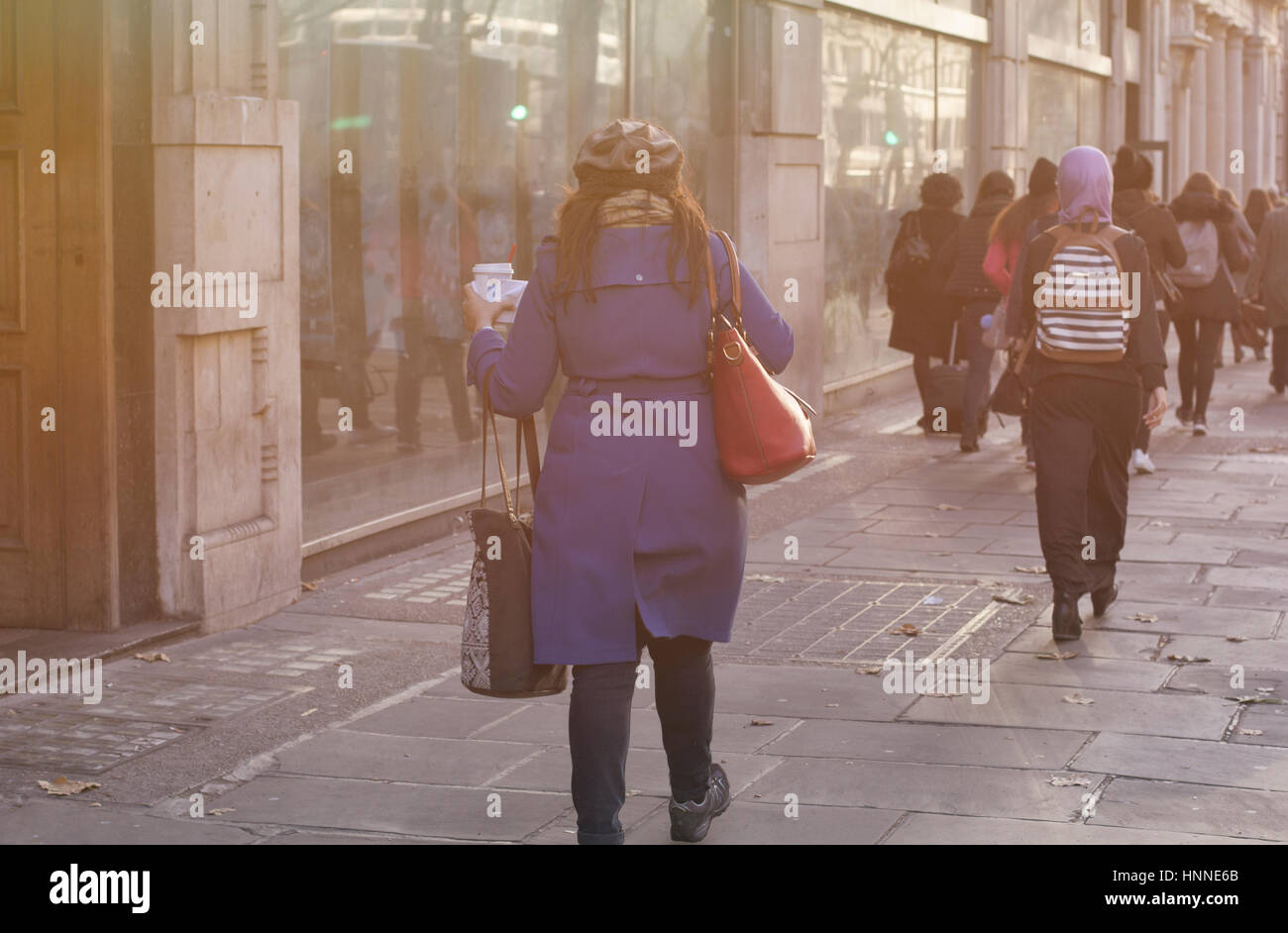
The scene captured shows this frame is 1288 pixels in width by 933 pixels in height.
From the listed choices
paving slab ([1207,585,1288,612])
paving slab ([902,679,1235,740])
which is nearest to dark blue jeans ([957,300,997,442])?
paving slab ([1207,585,1288,612])

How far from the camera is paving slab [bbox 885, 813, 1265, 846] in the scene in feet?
15.7

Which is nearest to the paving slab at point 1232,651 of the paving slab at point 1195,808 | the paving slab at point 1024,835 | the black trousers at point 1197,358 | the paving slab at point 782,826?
the paving slab at point 1195,808

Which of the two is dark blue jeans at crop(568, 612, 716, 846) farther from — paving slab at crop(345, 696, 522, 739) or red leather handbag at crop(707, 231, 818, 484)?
paving slab at crop(345, 696, 522, 739)

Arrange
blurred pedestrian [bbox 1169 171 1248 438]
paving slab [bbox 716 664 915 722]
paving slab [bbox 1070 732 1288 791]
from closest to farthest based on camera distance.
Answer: paving slab [bbox 1070 732 1288 791]
paving slab [bbox 716 664 915 722]
blurred pedestrian [bbox 1169 171 1248 438]

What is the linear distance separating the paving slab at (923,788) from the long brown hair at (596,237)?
1.52 metres

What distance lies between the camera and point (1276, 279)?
16.5m

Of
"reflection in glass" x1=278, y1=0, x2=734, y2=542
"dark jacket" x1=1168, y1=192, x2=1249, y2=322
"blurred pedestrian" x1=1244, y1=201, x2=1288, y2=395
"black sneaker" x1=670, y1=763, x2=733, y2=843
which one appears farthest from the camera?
"blurred pedestrian" x1=1244, y1=201, x2=1288, y2=395

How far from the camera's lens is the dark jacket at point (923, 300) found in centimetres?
1383

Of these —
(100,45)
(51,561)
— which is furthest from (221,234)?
(51,561)

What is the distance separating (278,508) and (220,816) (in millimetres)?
2948

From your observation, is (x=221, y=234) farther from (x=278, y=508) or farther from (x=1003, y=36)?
(x=1003, y=36)

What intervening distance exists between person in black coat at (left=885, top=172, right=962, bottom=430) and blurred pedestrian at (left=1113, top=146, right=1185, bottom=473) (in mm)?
1595

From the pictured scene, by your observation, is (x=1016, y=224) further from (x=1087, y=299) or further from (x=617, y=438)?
(x=617, y=438)
